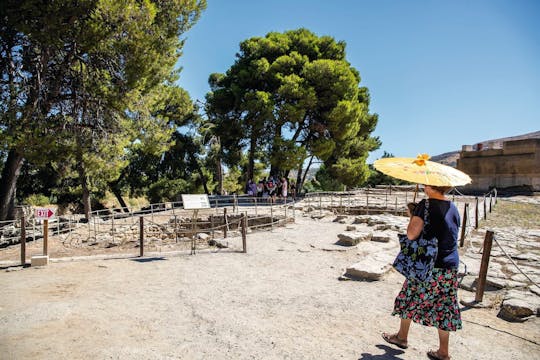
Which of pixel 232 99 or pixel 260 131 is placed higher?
pixel 232 99

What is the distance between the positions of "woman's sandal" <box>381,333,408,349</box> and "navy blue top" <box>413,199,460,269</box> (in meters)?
0.88

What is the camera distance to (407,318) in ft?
11.1

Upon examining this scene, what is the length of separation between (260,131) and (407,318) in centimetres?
1852

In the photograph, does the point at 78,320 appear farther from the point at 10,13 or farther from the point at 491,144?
the point at 491,144

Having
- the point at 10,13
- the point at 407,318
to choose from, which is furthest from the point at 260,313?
the point at 10,13

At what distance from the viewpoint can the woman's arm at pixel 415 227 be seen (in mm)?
3166

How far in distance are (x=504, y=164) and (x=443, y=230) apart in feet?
73.6

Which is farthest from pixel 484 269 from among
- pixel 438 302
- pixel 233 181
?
pixel 233 181

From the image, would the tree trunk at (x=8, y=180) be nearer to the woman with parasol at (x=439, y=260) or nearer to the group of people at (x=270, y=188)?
the group of people at (x=270, y=188)

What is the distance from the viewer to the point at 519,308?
427cm

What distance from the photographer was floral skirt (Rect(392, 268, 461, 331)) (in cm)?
317

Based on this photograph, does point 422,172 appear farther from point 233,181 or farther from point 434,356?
point 233,181

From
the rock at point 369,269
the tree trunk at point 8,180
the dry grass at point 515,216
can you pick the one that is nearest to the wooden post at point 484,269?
the rock at point 369,269

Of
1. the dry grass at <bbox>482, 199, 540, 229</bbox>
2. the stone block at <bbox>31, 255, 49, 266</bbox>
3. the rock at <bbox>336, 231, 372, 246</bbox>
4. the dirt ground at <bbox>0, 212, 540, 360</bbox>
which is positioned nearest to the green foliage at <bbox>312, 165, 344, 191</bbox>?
the dry grass at <bbox>482, 199, 540, 229</bbox>
